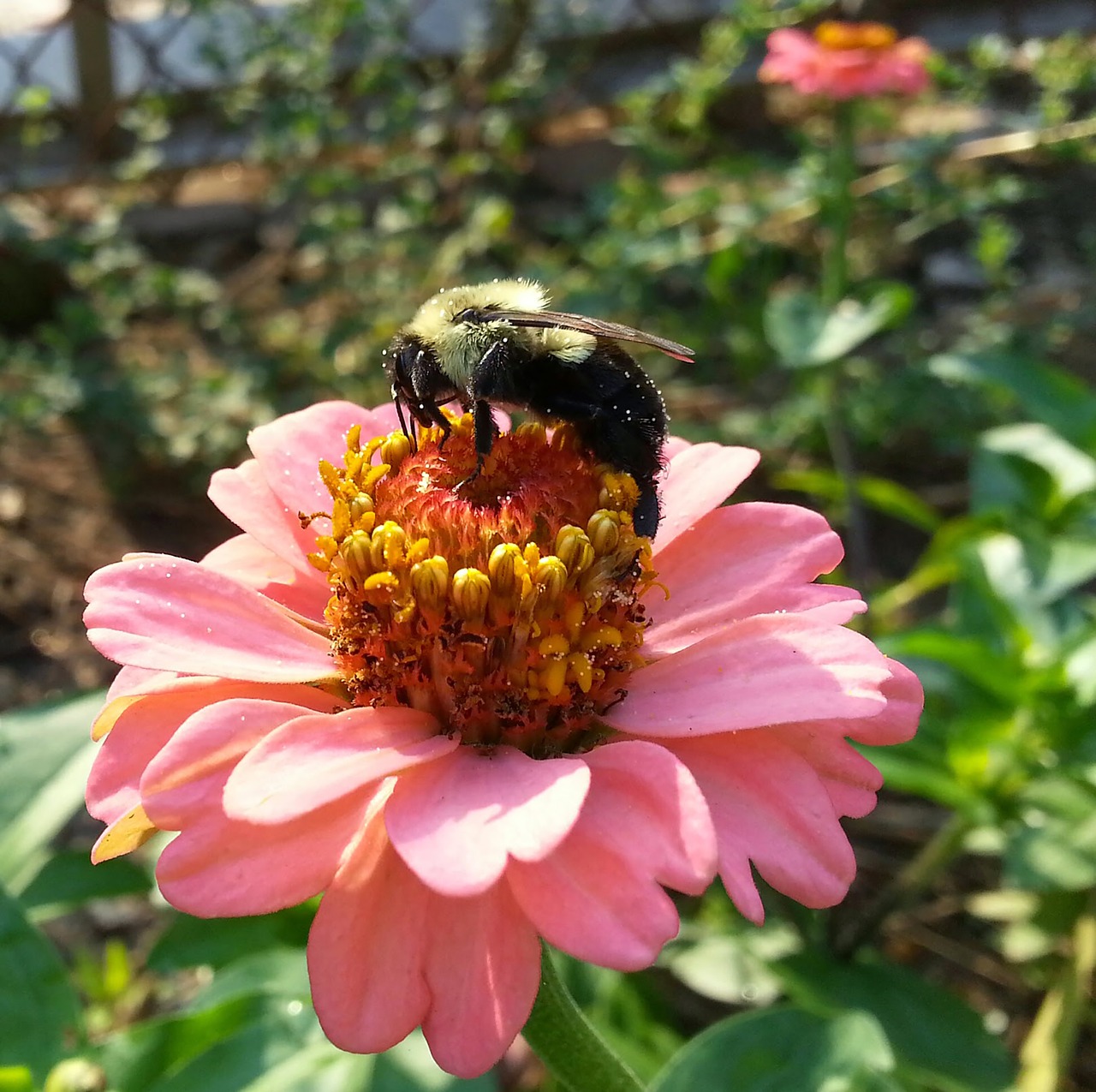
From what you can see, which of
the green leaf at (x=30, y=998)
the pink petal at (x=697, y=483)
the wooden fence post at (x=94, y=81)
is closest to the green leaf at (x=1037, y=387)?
the pink petal at (x=697, y=483)

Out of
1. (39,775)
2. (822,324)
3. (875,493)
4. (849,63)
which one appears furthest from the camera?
(849,63)

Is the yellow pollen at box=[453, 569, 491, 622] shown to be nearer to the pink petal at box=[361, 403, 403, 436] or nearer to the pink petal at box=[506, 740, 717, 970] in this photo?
the pink petal at box=[506, 740, 717, 970]

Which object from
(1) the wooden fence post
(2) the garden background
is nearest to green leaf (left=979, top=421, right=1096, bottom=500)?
(2) the garden background

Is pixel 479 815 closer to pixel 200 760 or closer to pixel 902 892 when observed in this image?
pixel 200 760

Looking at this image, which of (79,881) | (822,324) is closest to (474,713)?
(79,881)

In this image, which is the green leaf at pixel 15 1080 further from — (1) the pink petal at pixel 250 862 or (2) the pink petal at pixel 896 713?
(2) the pink petal at pixel 896 713

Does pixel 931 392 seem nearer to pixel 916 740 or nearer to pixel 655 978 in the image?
pixel 916 740
